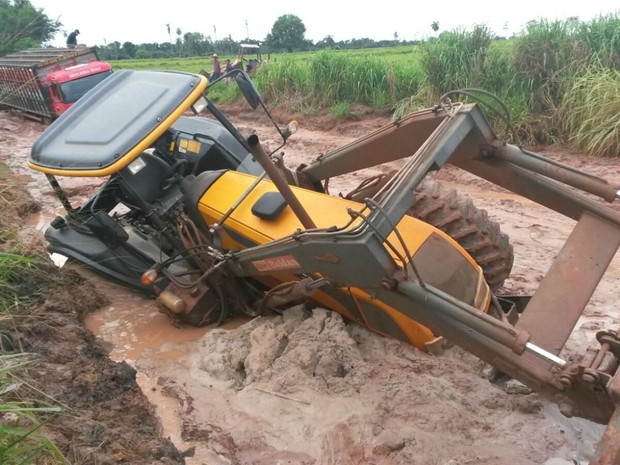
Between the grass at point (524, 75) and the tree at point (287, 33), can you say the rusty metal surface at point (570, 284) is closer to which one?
the grass at point (524, 75)

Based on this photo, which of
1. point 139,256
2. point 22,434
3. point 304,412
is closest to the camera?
point 22,434

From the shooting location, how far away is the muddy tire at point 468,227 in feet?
12.2

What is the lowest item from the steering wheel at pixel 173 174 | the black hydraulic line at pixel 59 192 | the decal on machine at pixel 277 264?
the black hydraulic line at pixel 59 192

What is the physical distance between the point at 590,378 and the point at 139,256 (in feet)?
11.0

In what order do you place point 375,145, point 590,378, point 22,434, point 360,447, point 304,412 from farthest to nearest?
point 375,145
point 304,412
point 360,447
point 22,434
point 590,378

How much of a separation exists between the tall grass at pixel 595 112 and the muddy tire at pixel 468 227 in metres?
4.73

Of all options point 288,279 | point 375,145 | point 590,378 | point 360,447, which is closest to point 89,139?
point 288,279

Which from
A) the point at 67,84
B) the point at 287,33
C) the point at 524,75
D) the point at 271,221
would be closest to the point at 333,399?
the point at 271,221

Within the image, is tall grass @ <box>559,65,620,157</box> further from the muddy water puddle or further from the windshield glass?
the windshield glass

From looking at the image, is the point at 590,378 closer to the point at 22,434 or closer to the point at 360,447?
the point at 360,447

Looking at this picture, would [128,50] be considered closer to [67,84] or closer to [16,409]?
[67,84]

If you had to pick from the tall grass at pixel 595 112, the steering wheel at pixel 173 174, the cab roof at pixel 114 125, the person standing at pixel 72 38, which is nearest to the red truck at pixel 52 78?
the person standing at pixel 72 38

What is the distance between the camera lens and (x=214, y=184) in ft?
13.9

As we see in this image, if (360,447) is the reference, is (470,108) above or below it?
above
